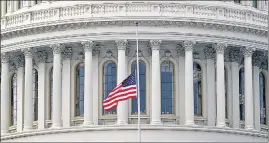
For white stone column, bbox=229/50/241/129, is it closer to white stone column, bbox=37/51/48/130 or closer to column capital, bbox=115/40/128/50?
column capital, bbox=115/40/128/50

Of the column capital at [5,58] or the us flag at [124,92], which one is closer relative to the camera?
the us flag at [124,92]

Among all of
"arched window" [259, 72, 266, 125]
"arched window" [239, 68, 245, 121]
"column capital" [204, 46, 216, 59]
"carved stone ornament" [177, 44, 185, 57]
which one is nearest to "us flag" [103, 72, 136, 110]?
"carved stone ornament" [177, 44, 185, 57]

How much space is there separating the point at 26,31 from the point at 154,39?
8704mm

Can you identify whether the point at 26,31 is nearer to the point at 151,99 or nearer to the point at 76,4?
the point at 76,4

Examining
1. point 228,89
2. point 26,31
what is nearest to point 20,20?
point 26,31

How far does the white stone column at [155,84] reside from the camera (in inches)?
3248

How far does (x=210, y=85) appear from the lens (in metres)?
85.1

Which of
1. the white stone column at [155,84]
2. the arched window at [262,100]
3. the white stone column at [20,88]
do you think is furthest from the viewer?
the arched window at [262,100]

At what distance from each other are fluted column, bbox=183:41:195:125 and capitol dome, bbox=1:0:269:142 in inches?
2.5

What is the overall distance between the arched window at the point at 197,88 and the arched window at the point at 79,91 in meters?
7.38

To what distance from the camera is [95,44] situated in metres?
83.9

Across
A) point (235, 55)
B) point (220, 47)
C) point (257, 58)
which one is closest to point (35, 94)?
point (220, 47)

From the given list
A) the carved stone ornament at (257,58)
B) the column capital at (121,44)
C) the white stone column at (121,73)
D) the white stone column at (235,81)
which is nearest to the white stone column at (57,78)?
the column capital at (121,44)

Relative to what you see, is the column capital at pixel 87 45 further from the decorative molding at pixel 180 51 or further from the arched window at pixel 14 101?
the arched window at pixel 14 101
